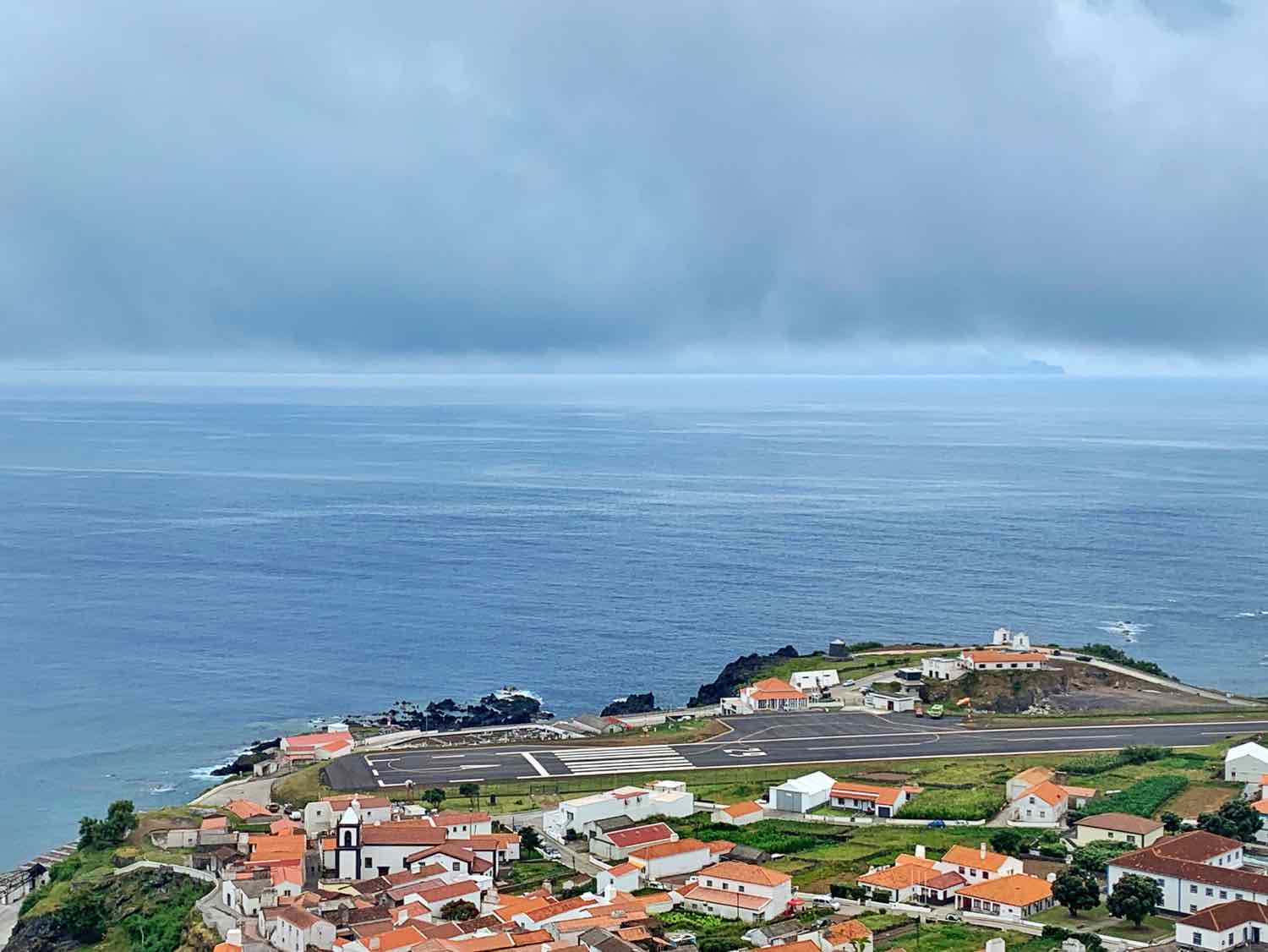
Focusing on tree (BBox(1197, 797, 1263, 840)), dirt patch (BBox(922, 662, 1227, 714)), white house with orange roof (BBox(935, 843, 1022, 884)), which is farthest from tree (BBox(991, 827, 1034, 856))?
dirt patch (BBox(922, 662, 1227, 714))

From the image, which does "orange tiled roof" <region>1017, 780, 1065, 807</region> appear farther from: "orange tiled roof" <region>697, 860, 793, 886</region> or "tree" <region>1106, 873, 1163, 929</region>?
"orange tiled roof" <region>697, 860, 793, 886</region>

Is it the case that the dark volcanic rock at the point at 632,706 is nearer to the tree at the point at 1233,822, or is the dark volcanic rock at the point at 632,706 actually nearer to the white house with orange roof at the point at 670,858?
the white house with orange roof at the point at 670,858

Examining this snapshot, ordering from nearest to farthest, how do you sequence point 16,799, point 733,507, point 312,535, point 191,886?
point 191,886, point 16,799, point 312,535, point 733,507

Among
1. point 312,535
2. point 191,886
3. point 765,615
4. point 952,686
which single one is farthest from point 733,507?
point 191,886

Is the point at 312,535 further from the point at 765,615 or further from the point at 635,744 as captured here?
the point at 635,744

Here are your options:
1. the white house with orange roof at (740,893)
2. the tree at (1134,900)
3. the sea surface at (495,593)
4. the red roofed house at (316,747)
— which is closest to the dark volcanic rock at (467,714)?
the sea surface at (495,593)

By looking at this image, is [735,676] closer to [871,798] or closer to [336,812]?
[871,798]
